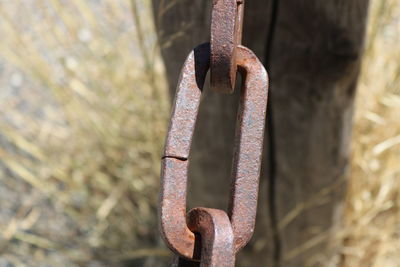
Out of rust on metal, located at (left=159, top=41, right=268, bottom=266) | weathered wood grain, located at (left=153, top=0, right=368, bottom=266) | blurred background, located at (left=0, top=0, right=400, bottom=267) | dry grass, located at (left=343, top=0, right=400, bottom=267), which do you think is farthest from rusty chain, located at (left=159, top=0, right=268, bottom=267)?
blurred background, located at (left=0, top=0, right=400, bottom=267)

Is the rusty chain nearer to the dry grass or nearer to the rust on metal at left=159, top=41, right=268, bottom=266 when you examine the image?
the rust on metal at left=159, top=41, right=268, bottom=266

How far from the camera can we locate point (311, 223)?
209cm

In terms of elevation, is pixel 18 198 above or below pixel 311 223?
below

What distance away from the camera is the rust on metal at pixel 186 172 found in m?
0.79

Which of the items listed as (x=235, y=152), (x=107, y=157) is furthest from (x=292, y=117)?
(x=107, y=157)

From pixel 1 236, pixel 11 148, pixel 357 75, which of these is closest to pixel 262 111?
pixel 357 75

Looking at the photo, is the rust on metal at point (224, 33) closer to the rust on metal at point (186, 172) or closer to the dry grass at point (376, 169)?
the rust on metal at point (186, 172)

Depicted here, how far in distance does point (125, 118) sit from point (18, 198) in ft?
2.36

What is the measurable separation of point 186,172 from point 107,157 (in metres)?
A: 2.06

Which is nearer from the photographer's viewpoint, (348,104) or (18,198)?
(348,104)

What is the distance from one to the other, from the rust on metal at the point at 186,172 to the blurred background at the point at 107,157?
5.06 feet

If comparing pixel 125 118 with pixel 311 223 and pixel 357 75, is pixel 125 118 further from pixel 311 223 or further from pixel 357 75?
pixel 357 75

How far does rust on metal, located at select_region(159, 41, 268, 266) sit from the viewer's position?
31.0 inches

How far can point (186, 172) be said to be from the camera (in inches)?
32.5
